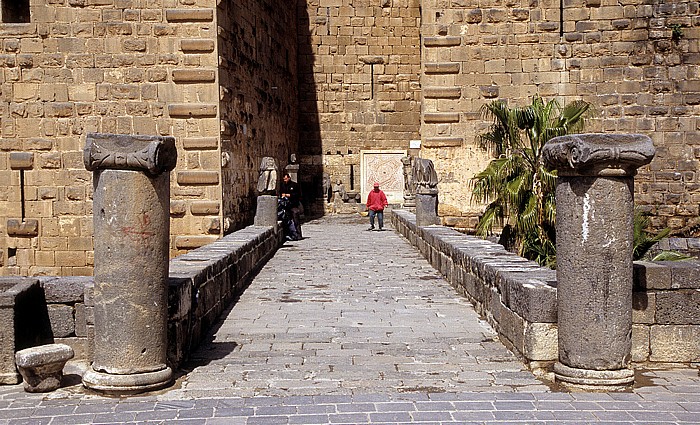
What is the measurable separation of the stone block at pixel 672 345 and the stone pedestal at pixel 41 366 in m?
4.03

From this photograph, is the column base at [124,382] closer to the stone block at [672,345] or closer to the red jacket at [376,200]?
the stone block at [672,345]

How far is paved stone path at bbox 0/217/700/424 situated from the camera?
4.35 metres

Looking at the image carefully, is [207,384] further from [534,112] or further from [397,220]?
[397,220]

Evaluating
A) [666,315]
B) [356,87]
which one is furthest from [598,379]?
[356,87]

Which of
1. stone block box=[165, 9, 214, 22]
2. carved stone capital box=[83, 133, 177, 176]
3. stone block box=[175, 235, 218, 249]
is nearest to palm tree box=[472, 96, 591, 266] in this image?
stone block box=[175, 235, 218, 249]

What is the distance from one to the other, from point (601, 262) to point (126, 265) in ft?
9.97

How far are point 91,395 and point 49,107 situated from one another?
26.5 ft

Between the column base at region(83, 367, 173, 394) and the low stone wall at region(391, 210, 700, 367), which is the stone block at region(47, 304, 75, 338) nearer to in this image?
the column base at region(83, 367, 173, 394)

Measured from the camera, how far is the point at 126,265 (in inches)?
192

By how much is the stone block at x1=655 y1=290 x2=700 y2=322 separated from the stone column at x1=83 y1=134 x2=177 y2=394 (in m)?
→ 3.45

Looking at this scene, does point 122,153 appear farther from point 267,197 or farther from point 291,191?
point 291,191

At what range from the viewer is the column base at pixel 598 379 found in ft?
15.8

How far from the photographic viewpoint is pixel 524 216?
10266 mm

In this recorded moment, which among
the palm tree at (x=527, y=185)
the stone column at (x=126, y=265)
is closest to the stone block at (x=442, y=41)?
the palm tree at (x=527, y=185)
